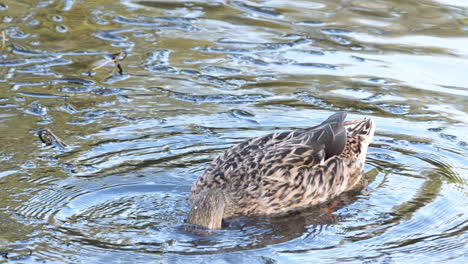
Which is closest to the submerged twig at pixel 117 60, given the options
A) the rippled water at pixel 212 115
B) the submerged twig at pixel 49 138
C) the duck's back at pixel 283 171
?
the rippled water at pixel 212 115

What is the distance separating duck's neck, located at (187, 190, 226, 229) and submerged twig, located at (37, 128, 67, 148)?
6.96 ft

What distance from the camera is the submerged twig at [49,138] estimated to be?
374 inches

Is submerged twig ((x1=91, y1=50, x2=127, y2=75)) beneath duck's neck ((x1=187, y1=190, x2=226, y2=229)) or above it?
above

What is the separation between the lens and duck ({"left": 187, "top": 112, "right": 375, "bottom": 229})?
8.59 metres

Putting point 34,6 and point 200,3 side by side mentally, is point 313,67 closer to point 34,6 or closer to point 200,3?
point 200,3

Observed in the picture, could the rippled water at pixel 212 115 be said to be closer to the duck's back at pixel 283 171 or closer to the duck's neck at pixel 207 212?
the duck's neck at pixel 207 212

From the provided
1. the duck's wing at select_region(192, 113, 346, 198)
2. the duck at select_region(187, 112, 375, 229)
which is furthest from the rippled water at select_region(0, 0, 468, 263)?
the duck's wing at select_region(192, 113, 346, 198)

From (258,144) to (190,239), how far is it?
170 cm

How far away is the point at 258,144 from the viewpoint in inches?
352

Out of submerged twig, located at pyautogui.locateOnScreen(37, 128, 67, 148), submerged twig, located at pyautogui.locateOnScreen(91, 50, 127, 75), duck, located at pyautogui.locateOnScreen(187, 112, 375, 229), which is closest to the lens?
duck, located at pyautogui.locateOnScreen(187, 112, 375, 229)

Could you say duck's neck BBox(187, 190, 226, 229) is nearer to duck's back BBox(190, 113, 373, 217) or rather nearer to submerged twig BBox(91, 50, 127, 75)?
duck's back BBox(190, 113, 373, 217)

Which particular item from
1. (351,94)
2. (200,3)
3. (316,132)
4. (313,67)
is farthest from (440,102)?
(200,3)

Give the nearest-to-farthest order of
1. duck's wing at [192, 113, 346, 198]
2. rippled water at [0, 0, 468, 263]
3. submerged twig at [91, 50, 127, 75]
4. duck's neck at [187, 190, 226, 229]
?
rippled water at [0, 0, 468, 263] < duck's neck at [187, 190, 226, 229] < duck's wing at [192, 113, 346, 198] < submerged twig at [91, 50, 127, 75]

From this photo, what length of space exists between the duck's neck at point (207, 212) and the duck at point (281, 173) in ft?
0.06
